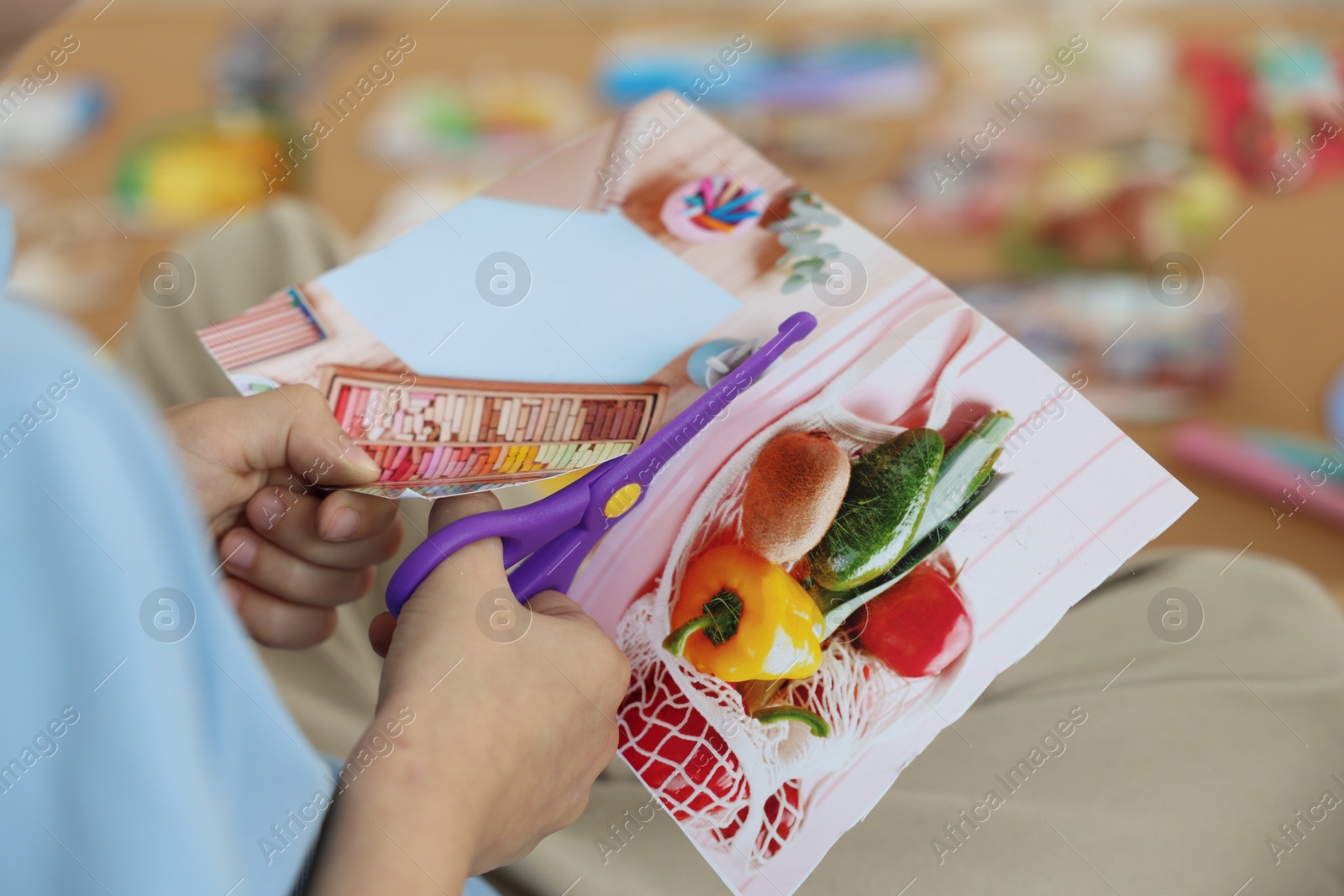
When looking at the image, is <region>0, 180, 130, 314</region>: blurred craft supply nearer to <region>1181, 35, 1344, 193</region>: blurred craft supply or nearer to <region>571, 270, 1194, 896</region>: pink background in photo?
<region>571, 270, 1194, 896</region>: pink background in photo

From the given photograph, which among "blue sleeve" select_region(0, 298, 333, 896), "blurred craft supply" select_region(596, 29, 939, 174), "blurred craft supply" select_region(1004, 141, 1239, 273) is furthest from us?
"blurred craft supply" select_region(596, 29, 939, 174)

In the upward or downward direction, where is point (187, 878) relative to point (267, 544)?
downward

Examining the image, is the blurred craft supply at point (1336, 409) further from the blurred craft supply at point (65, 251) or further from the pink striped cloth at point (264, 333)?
the blurred craft supply at point (65, 251)

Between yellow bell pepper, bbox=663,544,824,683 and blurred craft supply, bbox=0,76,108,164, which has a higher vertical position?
blurred craft supply, bbox=0,76,108,164

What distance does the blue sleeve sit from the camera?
18cm

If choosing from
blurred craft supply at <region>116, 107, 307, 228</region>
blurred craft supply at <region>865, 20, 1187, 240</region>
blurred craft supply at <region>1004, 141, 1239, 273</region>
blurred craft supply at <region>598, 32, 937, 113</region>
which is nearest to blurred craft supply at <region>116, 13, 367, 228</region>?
blurred craft supply at <region>116, 107, 307, 228</region>

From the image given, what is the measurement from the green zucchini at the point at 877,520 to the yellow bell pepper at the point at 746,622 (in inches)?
0.7

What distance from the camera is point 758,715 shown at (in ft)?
1.33

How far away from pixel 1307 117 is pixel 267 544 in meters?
1.05

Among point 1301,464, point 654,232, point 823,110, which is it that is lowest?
point 1301,464

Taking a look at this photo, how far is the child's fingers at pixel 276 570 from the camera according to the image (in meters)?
0.47

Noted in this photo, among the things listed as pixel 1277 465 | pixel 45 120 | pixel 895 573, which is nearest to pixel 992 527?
pixel 895 573

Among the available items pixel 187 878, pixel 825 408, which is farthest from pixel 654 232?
pixel 187 878

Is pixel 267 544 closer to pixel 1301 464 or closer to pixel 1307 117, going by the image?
pixel 1301 464
